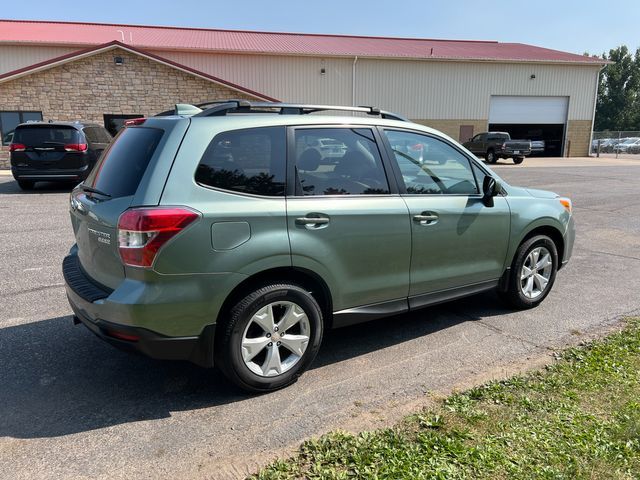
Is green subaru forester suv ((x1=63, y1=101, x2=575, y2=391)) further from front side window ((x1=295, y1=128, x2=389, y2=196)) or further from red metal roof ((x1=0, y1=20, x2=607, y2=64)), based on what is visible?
red metal roof ((x1=0, y1=20, x2=607, y2=64))

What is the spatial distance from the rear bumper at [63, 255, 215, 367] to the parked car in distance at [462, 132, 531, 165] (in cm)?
2853

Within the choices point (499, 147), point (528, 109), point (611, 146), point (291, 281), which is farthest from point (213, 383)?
point (611, 146)

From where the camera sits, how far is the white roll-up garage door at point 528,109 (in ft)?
115

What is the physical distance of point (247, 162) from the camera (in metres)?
3.32

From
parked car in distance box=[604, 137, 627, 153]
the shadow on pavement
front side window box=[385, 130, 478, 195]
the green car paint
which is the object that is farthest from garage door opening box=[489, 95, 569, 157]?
the shadow on pavement

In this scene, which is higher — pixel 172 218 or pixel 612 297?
pixel 172 218

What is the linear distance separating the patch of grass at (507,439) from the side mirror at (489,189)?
5.04 ft

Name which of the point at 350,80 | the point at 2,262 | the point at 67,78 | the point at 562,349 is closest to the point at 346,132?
the point at 562,349

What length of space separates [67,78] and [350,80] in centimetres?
1617

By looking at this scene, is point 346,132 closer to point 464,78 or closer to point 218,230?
point 218,230

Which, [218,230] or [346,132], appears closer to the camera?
[218,230]

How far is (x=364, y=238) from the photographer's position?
366 centimetres

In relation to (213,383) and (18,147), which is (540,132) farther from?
(213,383)

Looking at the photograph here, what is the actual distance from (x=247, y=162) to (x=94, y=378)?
185 cm
